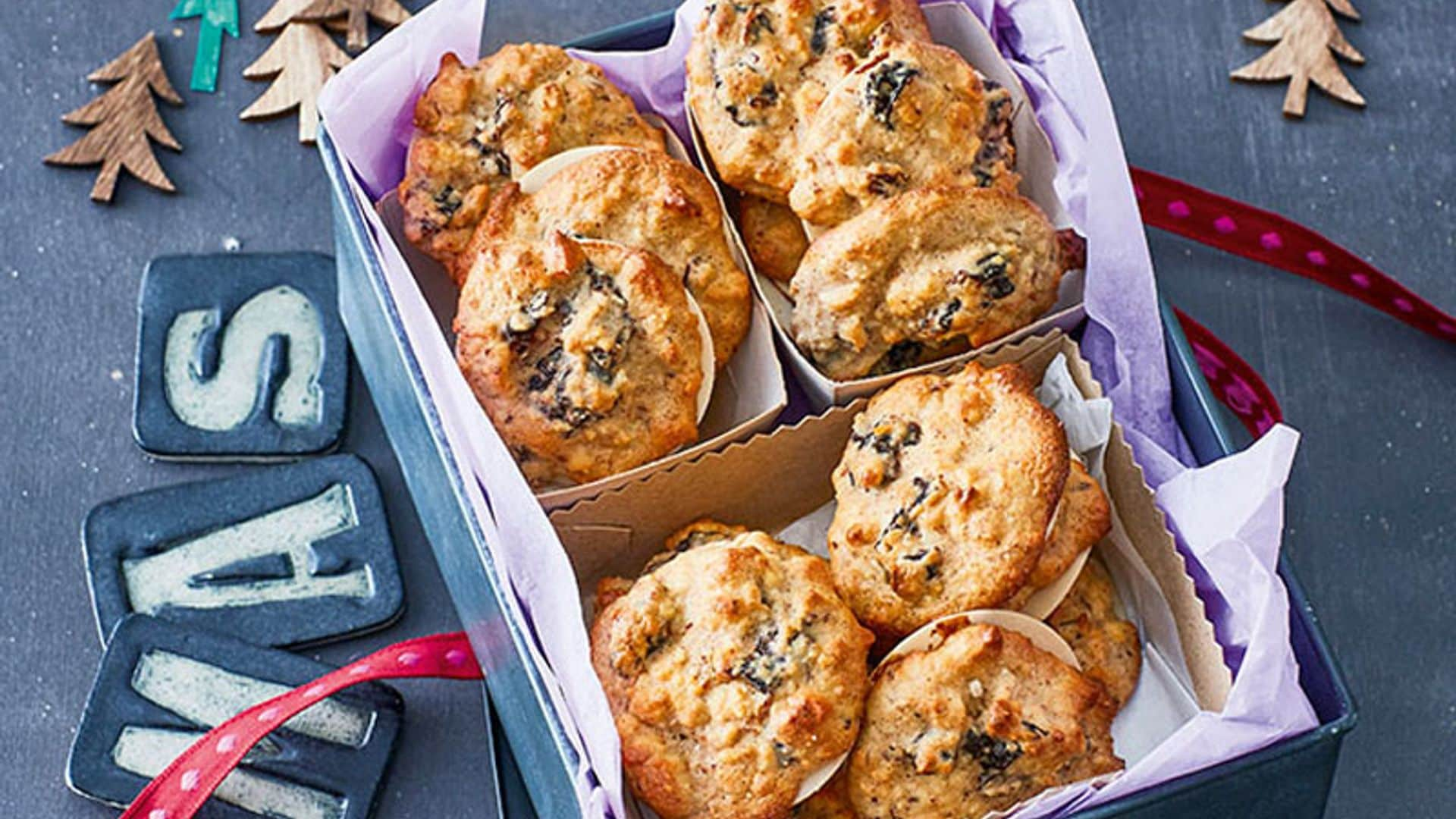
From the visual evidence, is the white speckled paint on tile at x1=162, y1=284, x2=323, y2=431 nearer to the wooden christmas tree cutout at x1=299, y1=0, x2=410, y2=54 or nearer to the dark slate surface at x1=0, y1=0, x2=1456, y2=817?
the dark slate surface at x1=0, y1=0, x2=1456, y2=817

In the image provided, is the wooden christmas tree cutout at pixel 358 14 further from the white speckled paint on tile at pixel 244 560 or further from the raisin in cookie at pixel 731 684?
the raisin in cookie at pixel 731 684

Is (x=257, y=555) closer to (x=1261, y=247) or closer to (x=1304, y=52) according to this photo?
(x=1261, y=247)

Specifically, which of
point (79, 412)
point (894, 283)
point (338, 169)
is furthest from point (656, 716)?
point (79, 412)

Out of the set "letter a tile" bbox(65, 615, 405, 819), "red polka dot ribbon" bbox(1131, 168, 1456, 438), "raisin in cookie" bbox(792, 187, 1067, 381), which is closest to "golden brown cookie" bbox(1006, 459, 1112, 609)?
"raisin in cookie" bbox(792, 187, 1067, 381)

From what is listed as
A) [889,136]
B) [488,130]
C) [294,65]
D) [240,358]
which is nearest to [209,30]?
[294,65]

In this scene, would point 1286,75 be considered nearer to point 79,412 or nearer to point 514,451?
point 514,451
